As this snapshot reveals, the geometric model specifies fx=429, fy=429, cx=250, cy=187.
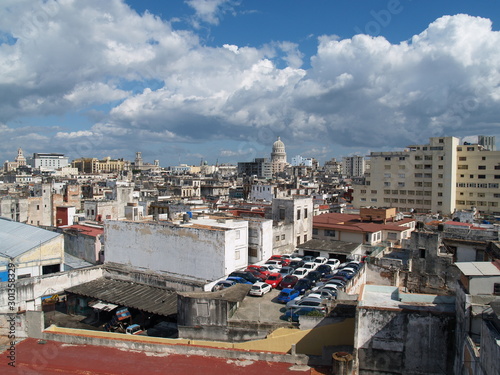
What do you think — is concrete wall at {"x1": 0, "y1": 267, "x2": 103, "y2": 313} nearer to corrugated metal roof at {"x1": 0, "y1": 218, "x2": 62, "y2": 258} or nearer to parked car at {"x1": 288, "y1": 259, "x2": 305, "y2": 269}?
corrugated metal roof at {"x1": 0, "y1": 218, "x2": 62, "y2": 258}

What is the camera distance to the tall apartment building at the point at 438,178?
226 ft

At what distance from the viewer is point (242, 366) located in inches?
651

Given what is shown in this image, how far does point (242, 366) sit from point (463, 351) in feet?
25.8

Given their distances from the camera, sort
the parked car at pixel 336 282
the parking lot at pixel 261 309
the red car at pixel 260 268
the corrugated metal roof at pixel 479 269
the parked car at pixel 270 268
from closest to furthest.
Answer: the corrugated metal roof at pixel 479 269 < the parking lot at pixel 261 309 < the parked car at pixel 336 282 < the red car at pixel 260 268 < the parked car at pixel 270 268

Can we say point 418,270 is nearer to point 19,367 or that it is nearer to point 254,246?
point 254,246

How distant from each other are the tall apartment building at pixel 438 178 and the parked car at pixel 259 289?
51.7 metres

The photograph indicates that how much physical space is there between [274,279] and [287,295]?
2574mm

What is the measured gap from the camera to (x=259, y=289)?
2531cm

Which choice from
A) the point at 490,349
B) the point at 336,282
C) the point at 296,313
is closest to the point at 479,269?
the point at 490,349

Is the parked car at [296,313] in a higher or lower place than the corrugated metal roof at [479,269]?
lower

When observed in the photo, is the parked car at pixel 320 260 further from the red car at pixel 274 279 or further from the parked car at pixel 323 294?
the parked car at pixel 323 294

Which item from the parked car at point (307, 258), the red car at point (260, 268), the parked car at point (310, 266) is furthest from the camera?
the parked car at point (307, 258)

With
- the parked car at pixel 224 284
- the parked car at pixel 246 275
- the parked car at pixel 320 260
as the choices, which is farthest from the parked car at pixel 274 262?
the parked car at pixel 224 284

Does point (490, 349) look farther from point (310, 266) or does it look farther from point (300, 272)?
point (310, 266)
